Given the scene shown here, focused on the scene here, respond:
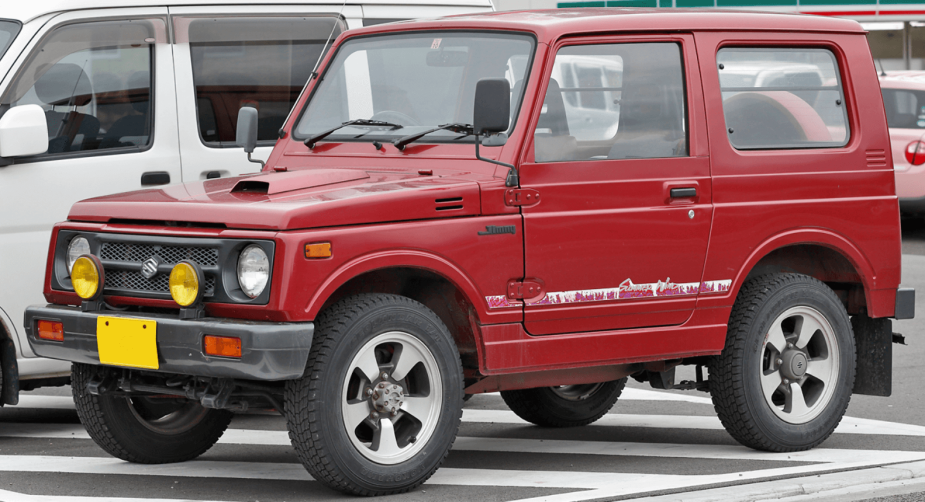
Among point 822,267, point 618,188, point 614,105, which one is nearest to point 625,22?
point 614,105

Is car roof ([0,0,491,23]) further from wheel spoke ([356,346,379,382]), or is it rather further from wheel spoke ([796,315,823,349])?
wheel spoke ([796,315,823,349])

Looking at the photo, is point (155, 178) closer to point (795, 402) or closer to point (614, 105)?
point (614, 105)

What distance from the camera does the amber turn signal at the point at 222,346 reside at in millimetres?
5242

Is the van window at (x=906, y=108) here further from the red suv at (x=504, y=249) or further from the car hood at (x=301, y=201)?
the car hood at (x=301, y=201)

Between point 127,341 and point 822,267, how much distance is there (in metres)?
3.40

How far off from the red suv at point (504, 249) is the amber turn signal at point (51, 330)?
0.04ft

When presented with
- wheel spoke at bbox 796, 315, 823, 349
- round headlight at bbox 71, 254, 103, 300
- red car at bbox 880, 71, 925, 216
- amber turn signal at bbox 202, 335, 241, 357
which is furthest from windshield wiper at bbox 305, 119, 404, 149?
red car at bbox 880, 71, 925, 216

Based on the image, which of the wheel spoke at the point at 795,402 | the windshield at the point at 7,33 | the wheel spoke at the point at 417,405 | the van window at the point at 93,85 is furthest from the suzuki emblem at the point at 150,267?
the wheel spoke at the point at 795,402

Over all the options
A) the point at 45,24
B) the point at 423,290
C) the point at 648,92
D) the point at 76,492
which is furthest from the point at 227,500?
the point at 45,24

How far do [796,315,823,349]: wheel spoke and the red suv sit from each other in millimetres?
11

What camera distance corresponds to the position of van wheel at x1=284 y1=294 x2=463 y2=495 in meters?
5.39

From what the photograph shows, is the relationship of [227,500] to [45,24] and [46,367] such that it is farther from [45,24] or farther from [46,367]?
[45,24]

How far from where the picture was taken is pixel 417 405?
18.7ft

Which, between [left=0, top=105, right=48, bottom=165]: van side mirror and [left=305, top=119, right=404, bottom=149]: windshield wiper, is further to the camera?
[left=0, top=105, right=48, bottom=165]: van side mirror
